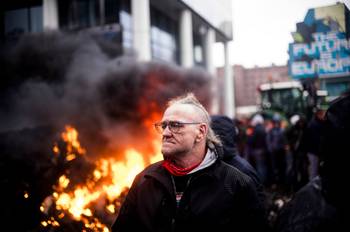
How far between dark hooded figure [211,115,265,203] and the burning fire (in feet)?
5.82

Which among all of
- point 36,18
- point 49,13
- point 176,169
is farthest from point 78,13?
point 176,169

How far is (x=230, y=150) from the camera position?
→ 3.25 meters

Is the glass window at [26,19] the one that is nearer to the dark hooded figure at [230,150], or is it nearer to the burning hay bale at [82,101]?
the burning hay bale at [82,101]

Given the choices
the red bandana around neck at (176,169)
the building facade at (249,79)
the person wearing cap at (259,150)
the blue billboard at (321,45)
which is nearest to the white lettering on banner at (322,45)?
the blue billboard at (321,45)

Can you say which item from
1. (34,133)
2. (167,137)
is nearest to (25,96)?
(34,133)

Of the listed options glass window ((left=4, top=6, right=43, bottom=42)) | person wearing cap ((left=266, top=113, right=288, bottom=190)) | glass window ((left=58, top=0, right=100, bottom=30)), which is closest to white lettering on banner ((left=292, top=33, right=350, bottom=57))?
person wearing cap ((left=266, top=113, right=288, bottom=190))

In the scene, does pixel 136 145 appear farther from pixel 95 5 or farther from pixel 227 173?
pixel 95 5

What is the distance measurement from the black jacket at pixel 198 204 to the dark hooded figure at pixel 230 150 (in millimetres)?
879

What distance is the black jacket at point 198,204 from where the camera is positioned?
1.98 m

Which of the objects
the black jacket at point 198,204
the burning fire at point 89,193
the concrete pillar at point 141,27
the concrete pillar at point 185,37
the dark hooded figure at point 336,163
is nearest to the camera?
the black jacket at point 198,204

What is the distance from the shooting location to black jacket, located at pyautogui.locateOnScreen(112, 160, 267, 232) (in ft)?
6.48

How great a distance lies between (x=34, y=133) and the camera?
320 inches

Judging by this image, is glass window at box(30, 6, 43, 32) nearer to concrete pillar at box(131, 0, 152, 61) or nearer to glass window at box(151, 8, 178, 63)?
concrete pillar at box(131, 0, 152, 61)

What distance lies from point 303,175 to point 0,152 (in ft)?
20.5
